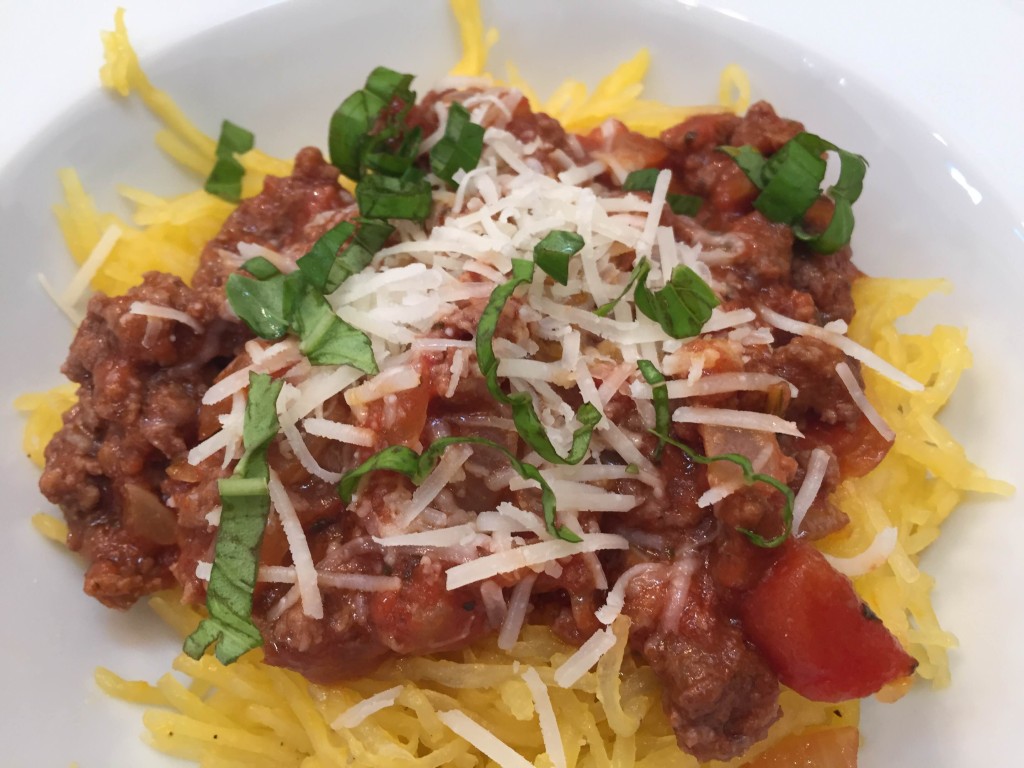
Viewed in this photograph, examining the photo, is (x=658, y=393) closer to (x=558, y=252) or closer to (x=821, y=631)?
(x=558, y=252)

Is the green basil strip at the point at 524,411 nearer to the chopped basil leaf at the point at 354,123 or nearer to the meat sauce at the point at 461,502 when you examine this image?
the meat sauce at the point at 461,502

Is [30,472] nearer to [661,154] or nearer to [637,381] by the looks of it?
[637,381]

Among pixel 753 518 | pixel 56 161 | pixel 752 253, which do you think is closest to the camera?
pixel 753 518

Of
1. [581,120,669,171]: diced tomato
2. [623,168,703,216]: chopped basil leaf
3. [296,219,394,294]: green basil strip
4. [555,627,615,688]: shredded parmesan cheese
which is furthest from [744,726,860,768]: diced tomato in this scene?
[581,120,669,171]: diced tomato

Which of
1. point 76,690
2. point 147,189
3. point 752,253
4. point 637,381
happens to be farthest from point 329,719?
point 147,189

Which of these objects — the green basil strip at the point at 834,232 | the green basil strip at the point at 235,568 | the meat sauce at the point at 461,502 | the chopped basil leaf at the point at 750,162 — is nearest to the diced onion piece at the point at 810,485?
the meat sauce at the point at 461,502

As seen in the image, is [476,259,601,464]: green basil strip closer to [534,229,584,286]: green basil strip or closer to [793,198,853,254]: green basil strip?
[534,229,584,286]: green basil strip

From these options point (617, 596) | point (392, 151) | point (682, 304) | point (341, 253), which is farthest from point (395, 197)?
point (617, 596)
